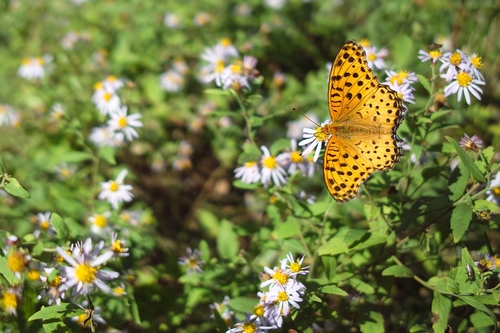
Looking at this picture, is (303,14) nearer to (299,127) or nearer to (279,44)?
(279,44)

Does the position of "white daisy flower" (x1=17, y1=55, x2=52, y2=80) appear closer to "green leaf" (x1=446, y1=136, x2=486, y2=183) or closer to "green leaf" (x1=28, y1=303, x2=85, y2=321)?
"green leaf" (x1=28, y1=303, x2=85, y2=321)

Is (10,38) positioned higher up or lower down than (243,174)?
higher up

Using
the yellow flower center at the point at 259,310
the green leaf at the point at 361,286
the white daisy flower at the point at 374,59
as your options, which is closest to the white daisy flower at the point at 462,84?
the white daisy flower at the point at 374,59

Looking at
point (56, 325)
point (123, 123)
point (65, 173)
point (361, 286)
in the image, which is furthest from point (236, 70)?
point (65, 173)

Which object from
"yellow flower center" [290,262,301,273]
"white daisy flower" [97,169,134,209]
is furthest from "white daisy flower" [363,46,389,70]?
"white daisy flower" [97,169,134,209]

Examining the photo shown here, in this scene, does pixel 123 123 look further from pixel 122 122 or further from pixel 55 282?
pixel 55 282

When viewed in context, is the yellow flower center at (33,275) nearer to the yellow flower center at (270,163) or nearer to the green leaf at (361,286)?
the yellow flower center at (270,163)

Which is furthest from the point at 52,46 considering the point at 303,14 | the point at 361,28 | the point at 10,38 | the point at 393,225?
the point at 393,225
